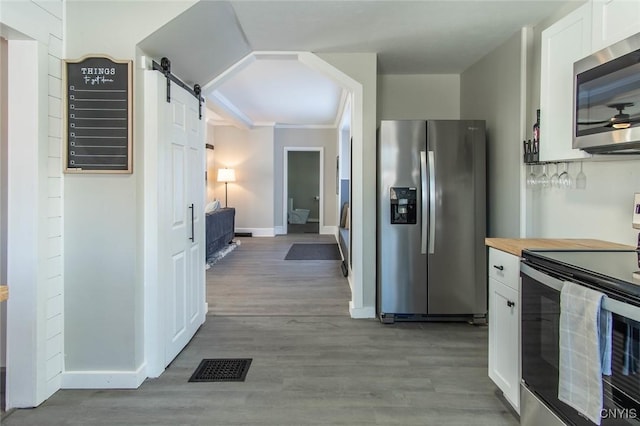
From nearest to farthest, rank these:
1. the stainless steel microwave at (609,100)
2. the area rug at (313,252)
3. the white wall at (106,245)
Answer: the stainless steel microwave at (609,100) < the white wall at (106,245) < the area rug at (313,252)

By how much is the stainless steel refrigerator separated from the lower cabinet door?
Result: 116 centimetres

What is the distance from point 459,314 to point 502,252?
1.56 metres

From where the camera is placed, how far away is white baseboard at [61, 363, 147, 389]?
7.38 ft

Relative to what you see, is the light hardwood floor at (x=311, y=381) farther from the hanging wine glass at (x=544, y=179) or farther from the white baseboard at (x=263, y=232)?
the white baseboard at (x=263, y=232)

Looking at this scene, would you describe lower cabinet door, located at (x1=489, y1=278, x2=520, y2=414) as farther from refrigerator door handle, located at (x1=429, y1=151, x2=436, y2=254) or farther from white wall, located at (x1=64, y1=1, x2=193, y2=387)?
white wall, located at (x1=64, y1=1, x2=193, y2=387)

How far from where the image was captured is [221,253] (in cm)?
660

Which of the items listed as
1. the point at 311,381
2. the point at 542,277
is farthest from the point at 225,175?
the point at 542,277

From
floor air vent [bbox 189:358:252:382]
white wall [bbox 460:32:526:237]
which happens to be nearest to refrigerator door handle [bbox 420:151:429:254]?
white wall [bbox 460:32:526:237]

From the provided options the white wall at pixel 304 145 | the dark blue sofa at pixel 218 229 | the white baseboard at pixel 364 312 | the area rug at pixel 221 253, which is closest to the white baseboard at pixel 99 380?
the white baseboard at pixel 364 312

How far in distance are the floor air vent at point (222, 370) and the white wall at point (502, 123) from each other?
7.60 feet

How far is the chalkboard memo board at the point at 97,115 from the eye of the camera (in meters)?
2.17

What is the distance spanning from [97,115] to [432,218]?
2.63 metres

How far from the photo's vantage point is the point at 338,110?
7.48 m

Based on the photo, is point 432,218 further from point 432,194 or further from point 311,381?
point 311,381
